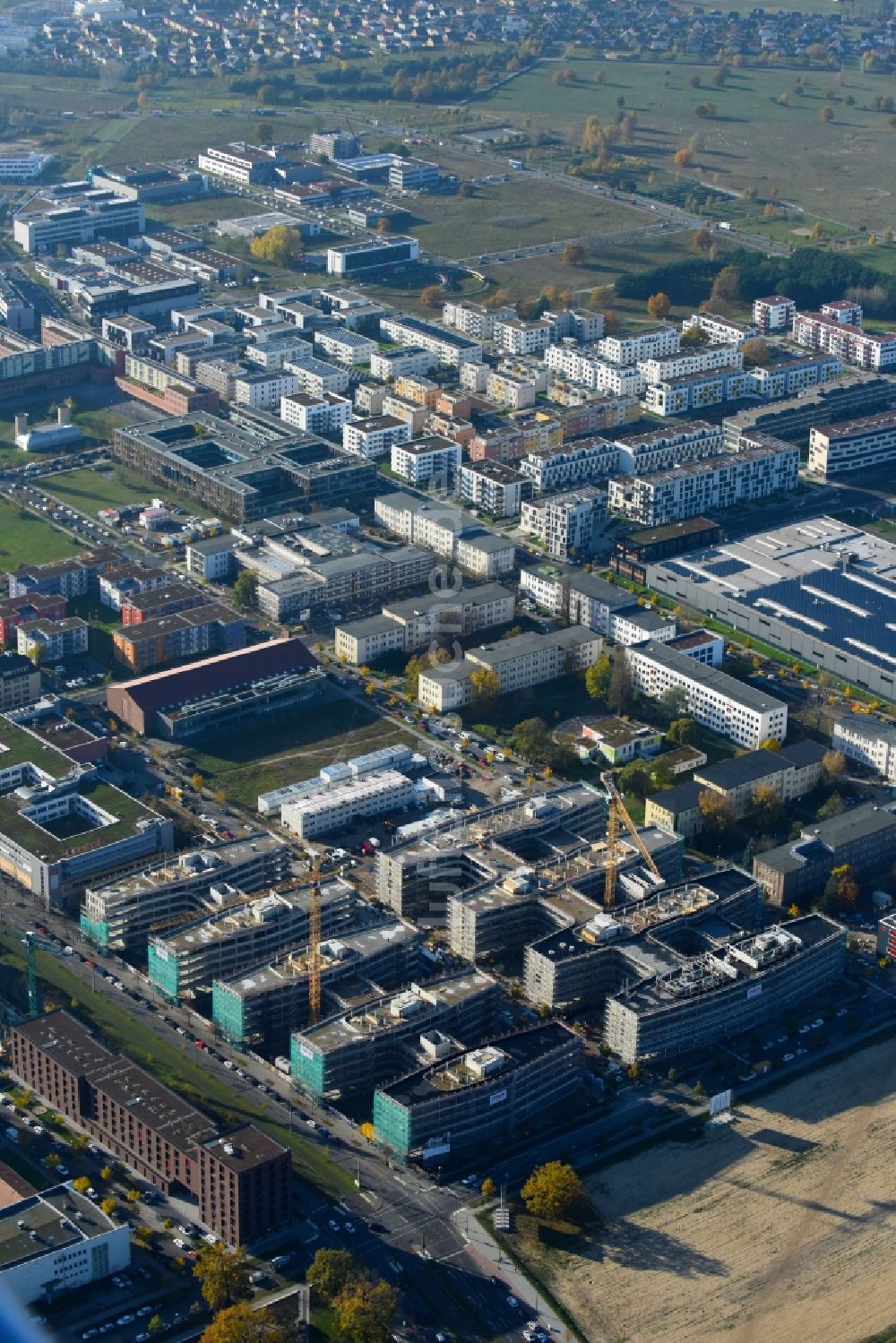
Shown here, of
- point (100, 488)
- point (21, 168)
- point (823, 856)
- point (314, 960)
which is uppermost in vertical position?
point (21, 168)

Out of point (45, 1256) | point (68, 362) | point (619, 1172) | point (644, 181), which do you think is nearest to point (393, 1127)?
point (619, 1172)

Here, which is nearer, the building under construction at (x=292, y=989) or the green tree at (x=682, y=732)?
the building under construction at (x=292, y=989)

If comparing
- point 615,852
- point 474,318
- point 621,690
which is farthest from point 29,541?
point 615,852

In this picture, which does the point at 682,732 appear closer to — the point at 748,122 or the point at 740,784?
the point at 740,784

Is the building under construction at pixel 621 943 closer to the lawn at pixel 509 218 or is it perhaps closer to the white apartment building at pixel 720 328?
the white apartment building at pixel 720 328

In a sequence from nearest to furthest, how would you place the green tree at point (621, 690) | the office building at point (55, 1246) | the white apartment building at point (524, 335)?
the office building at point (55, 1246)
the green tree at point (621, 690)
the white apartment building at point (524, 335)

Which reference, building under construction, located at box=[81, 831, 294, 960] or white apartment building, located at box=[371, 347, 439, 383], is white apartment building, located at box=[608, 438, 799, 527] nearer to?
white apartment building, located at box=[371, 347, 439, 383]

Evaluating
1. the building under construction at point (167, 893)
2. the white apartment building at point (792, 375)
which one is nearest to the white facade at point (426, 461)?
the white apartment building at point (792, 375)
